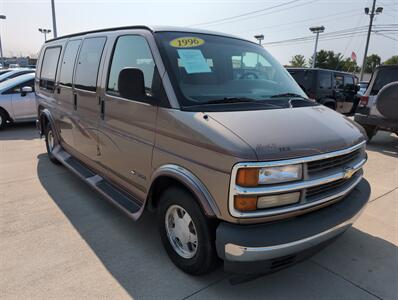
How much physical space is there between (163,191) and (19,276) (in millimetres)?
1448

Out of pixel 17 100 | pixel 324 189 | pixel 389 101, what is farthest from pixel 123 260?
pixel 17 100

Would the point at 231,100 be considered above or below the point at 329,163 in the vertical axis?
above

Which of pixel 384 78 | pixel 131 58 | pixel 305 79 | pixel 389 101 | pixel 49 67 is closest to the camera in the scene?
pixel 131 58

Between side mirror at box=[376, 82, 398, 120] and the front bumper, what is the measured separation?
517 cm

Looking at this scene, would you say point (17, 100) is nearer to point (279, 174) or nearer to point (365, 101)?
point (279, 174)

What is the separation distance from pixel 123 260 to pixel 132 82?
1.68 m

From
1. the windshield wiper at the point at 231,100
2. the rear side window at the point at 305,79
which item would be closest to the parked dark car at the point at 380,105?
the rear side window at the point at 305,79

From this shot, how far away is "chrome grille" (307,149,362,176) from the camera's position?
247 centimetres

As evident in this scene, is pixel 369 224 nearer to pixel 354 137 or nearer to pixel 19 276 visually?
pixel 354 137

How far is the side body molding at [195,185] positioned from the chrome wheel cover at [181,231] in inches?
11.3

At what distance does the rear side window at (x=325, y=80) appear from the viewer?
11555mm

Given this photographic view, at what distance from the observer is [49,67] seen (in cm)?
580

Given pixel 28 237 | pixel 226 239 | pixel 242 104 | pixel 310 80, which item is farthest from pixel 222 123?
pixel 310 80

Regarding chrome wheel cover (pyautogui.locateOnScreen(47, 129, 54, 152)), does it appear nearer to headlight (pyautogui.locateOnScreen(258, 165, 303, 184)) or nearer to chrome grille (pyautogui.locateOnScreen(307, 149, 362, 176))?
headlight (pyautogui.locateOnScreen(258, 165, 303, 184))
